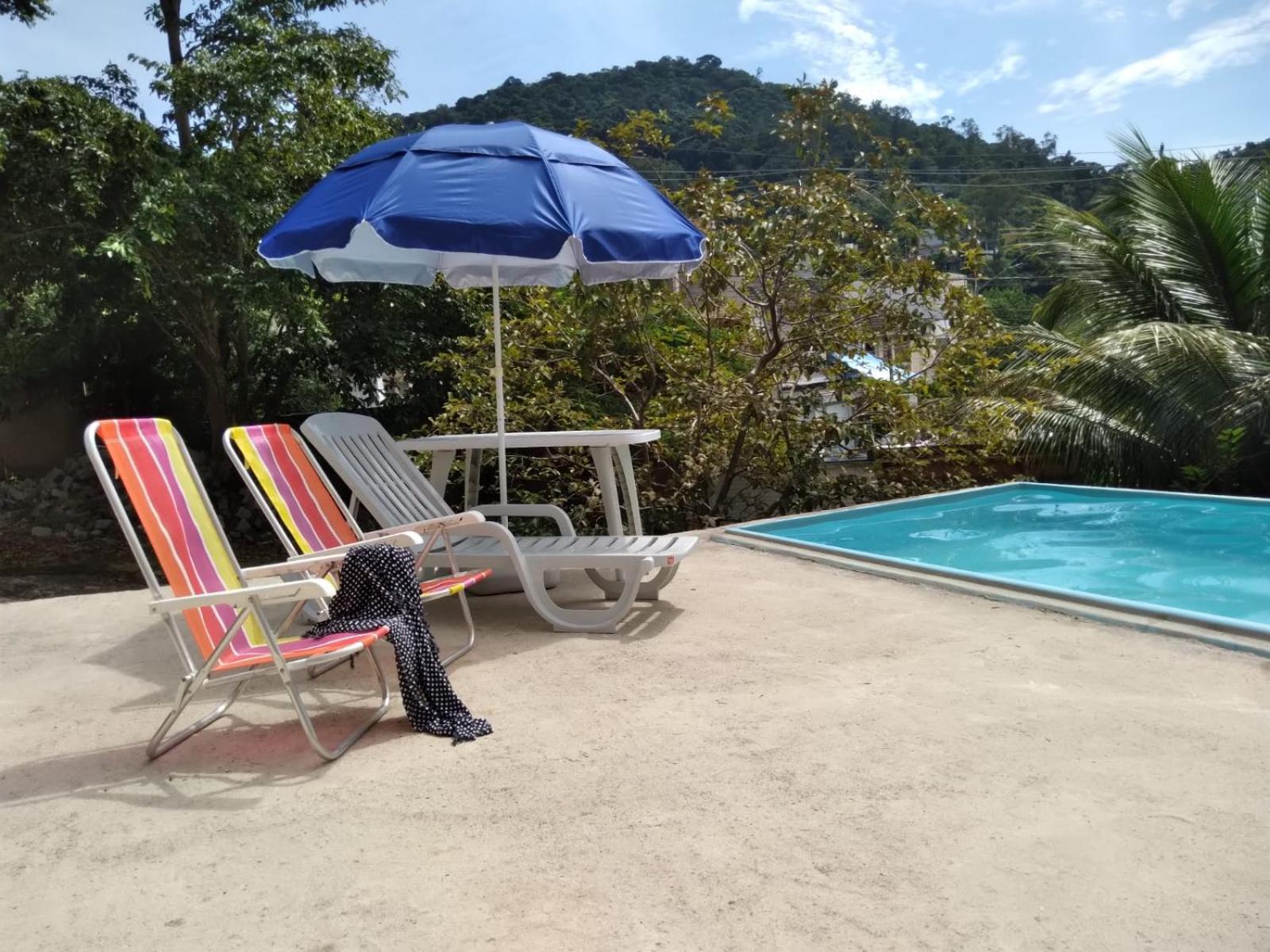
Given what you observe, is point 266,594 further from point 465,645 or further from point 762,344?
point 762,344

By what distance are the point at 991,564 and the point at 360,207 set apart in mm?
4426

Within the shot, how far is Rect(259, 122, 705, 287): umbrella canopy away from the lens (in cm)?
435

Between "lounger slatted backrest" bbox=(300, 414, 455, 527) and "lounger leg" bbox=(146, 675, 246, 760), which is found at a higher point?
"lounger slatted backrest" bbox=(300, 414, 455, 527)

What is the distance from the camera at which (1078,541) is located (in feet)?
24.9

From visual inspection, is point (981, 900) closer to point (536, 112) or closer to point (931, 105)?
point (931, 105)

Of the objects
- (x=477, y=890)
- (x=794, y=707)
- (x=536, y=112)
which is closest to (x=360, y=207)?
(x=794, y=707)

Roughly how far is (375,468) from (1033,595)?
10.7ft

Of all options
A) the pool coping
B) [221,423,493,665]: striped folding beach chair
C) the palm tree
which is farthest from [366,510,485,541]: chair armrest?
the palm tree

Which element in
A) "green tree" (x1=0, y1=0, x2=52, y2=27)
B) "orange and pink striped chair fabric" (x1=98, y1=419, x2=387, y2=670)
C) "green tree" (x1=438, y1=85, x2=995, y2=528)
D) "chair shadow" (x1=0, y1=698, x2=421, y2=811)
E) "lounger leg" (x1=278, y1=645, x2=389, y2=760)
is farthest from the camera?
"green tree" (x1=0, y1=0, x2=52, y2=27)

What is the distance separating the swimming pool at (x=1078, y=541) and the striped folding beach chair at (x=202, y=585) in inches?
133

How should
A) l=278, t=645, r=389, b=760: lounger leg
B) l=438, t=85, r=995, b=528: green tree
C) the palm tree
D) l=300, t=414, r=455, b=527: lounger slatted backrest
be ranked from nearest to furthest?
l=278, t=645, r=389, b=760: lounger leg
l=300, t=414, r=455, b=527: lounger slatted backrest
l=438, t=85, r=995, b=528: green tree
the palm tree

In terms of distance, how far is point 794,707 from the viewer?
143 inches

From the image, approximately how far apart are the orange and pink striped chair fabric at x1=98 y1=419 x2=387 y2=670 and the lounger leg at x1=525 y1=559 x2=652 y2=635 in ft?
4.65

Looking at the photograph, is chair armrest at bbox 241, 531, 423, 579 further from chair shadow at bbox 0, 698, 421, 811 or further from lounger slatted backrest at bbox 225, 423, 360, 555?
chair shadow at bbox 0, 698, 421, 811
